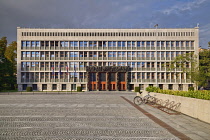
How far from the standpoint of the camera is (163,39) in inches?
2271

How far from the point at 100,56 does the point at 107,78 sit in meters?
7.51

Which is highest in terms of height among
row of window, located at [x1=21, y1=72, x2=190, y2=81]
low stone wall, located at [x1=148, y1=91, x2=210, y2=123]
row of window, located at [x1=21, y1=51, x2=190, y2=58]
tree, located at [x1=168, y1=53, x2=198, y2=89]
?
row of window, located at [x1=21, y1=51, x2=190, y2=58]

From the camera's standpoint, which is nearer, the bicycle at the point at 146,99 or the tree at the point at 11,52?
the bicycle at the point at 146,99

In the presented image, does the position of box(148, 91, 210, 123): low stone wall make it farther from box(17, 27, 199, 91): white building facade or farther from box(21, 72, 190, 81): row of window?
box(17, 27, 199, 91): white building facade

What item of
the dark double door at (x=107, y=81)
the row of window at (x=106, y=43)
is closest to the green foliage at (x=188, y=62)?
the row of window at (x=106, y=43)

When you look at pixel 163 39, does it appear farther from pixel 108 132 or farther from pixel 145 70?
pixel 108 132

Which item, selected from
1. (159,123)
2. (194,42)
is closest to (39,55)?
(194,42)

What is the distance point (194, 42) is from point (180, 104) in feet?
162

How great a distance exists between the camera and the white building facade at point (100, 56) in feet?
187

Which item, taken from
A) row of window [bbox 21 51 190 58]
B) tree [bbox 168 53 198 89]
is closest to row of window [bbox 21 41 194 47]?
row of window [bbox 21 51 190 58]

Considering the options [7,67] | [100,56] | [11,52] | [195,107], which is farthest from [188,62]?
[11,52]

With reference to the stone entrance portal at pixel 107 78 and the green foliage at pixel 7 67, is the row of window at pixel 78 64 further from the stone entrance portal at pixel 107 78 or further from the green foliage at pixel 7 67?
the green foliage at pixel 7 67

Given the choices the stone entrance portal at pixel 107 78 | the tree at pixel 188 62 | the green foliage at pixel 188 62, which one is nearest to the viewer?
the tree at pixel 188 62

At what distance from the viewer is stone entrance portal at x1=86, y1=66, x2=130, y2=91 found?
185 feet
